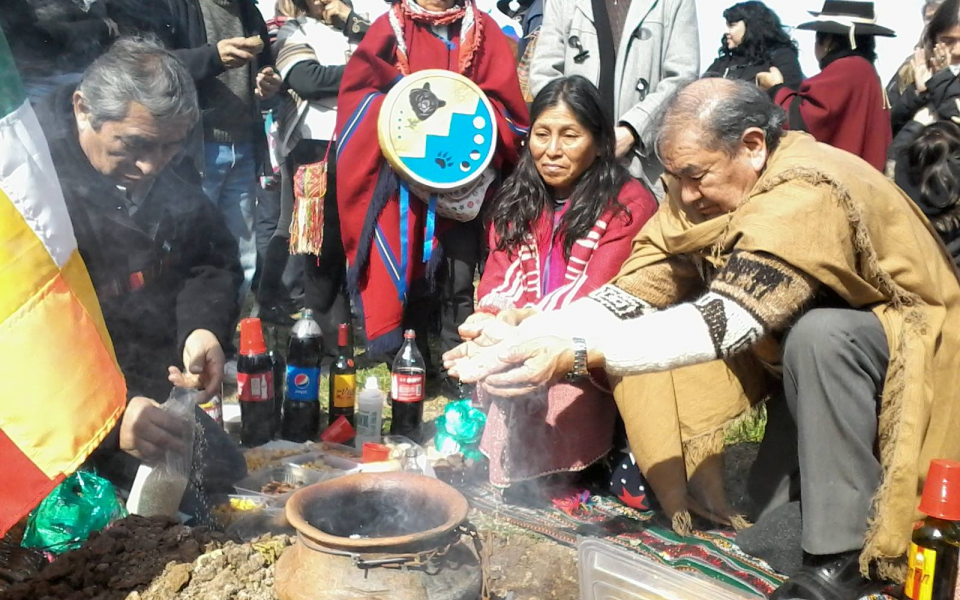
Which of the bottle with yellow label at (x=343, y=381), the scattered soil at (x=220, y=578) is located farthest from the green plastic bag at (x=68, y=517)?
the bottle with yellow label at (x=343, y=381)

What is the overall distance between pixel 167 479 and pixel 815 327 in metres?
2.28

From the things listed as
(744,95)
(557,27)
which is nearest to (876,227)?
(744,95)

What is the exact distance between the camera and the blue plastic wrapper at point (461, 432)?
4.08m

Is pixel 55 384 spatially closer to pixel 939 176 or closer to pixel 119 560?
pixel 119 560

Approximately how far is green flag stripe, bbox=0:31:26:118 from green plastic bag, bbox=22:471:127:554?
51.2 inches

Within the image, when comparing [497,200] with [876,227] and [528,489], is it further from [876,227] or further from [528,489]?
[876,227]

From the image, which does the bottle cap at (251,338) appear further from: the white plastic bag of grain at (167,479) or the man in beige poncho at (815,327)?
the man in beige poncho at (815,327)

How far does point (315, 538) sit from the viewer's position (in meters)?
2.18

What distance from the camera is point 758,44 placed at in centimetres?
599

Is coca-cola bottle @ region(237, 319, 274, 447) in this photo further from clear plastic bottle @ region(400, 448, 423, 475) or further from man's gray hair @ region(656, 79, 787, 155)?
man's gray hair @ region(656, 79, 787, 155)

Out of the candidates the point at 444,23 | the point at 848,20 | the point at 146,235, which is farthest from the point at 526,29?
the point at 146,235

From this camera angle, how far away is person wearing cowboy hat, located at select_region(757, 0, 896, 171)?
5172 mm

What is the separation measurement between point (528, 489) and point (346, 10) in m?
3.26

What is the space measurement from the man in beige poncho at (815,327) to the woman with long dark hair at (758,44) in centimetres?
326
